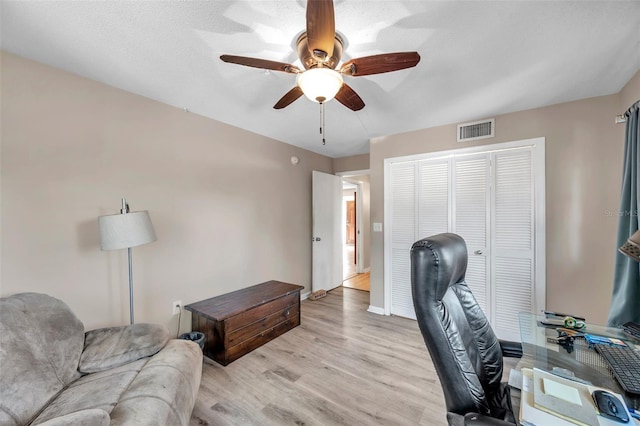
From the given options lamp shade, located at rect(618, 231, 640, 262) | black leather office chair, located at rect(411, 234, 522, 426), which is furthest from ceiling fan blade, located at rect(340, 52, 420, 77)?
lamp shade, located at rect(618, 231, 640, 262)

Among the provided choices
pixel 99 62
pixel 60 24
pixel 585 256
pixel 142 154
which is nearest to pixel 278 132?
pixel 142 154

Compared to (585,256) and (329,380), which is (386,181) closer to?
(585,256)

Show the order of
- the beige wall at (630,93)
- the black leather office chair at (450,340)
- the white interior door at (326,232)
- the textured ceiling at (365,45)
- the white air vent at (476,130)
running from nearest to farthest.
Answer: the black leather office chair at (450,340) → the textured ceiling at (365,45) → the beige wall at (630,93) → the white air vent at (476,130) → the white interior door at (326,232)

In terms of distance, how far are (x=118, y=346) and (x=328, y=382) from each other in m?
1.54

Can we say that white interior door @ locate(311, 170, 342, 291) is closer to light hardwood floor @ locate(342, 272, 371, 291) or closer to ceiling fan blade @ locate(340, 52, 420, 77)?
light hardwood floor @ locate(342, 272, 371, 291)

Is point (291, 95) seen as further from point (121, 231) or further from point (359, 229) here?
point (359, 229)

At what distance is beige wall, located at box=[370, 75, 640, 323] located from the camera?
7.29ft

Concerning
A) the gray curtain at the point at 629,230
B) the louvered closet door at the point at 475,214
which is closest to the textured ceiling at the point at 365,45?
the gray curtain at the point at 629,230

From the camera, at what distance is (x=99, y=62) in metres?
1.77

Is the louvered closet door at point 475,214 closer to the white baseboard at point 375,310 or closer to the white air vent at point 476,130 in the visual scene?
the white air vent at point 476,130

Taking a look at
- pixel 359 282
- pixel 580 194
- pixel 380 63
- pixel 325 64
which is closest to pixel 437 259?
pixel 380 63

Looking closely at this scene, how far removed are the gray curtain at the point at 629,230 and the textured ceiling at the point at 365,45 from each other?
544 mm

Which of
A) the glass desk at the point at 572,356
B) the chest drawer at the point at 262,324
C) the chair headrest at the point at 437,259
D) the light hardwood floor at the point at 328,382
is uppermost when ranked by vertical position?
the chair headrest at the point at 437,259

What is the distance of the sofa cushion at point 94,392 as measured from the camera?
47.7 inches
